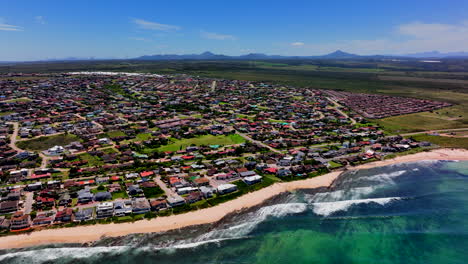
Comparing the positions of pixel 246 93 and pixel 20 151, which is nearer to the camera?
pixel 20 151

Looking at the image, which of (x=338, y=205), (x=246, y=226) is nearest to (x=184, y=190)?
(x=246, y=226)

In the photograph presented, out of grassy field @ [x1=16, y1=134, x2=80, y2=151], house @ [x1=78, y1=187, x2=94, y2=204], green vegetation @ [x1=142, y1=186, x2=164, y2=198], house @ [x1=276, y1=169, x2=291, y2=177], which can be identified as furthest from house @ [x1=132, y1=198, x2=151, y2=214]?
grassy field @ [x1=16, y1=134, x2=80, y2=151]

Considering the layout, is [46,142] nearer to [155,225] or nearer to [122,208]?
[122,208]

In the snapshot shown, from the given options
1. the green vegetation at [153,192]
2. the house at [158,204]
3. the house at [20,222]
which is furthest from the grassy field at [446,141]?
the house at [20,222]

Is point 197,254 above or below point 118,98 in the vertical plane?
below

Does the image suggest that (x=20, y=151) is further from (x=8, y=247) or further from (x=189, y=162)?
(x=189, y=162)

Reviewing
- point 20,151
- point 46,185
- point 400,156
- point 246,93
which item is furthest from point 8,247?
point 246,93
